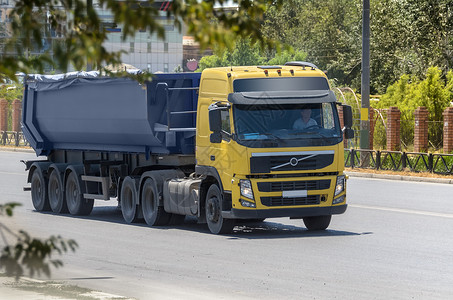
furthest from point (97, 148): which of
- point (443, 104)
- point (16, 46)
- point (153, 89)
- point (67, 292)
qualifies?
point (443, 104)

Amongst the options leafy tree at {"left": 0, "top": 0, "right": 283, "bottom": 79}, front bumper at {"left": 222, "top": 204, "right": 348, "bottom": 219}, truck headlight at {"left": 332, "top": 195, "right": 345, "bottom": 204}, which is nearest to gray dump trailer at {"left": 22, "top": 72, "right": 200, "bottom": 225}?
front bumper at {"left": 222, "top": 204, "right": 348, "bottom": 219}

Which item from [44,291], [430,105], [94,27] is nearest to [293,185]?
[44,291]

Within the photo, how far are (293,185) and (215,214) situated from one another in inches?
53.8

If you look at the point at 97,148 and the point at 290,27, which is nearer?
the point at 97,148

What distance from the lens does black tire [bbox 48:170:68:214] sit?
21531mm

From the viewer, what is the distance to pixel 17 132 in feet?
195

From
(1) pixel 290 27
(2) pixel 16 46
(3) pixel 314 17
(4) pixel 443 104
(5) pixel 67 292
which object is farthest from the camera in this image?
(1) pixel 290 27

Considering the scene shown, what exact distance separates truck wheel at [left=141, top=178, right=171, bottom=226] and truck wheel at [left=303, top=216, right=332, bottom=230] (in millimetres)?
2506

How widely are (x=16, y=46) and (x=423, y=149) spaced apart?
110 feet

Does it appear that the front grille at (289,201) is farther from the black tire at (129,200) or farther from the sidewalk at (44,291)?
the sidewalk at (44,291)

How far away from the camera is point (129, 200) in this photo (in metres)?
19.4

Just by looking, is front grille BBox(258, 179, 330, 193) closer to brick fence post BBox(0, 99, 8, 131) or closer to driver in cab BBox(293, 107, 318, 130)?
driver in cab BBox(293, 107, 318, 130)

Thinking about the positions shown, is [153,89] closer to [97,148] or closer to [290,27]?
[97,148]

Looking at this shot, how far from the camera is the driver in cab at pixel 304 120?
16.8 metres
